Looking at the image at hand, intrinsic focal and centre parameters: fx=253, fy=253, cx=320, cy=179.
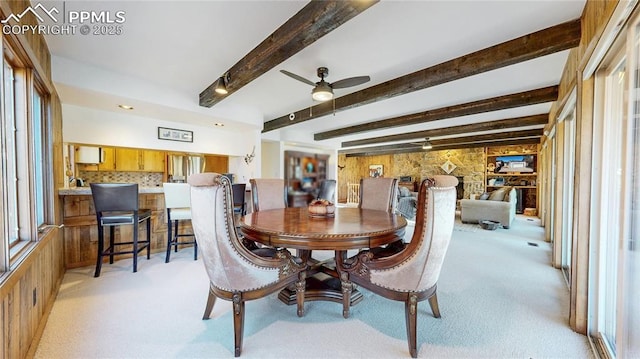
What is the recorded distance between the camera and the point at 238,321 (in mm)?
1527

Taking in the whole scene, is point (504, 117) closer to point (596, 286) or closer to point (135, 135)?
point (596, 286)

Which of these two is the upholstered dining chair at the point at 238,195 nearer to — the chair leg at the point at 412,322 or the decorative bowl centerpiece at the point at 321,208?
the decorative bowl centerpiece at the point at 321,208

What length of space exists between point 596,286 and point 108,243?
4.72 m

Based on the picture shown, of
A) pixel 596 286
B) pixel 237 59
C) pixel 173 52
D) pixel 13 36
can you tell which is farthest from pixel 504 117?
pixel 13 36

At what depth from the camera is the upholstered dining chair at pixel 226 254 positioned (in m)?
1.49

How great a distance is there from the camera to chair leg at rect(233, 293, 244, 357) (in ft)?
4.93

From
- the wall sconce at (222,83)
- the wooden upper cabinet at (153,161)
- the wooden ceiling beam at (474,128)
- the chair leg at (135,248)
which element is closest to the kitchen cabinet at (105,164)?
the wooden upper cabinet at (153,161)

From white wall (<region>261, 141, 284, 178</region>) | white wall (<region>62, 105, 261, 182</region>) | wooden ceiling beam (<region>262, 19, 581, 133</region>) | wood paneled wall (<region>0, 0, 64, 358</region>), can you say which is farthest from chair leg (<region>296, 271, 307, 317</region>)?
white wall (<region>261, 141, 284, 178</region>)

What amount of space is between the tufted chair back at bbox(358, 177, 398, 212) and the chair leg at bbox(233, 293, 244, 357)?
1799 mm

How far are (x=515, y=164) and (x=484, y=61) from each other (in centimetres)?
755

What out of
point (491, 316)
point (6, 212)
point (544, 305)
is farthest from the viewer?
point (544, 305)

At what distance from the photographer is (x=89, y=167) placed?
17.5 feet

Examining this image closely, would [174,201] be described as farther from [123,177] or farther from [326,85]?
[123,177]

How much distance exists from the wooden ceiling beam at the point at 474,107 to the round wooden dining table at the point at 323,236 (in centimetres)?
320
